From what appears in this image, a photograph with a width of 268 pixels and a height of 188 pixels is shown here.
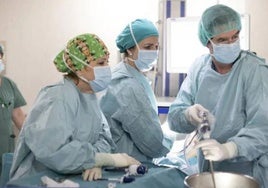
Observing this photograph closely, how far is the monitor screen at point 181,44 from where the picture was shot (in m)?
3.16

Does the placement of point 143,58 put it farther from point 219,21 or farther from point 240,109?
point 240,109

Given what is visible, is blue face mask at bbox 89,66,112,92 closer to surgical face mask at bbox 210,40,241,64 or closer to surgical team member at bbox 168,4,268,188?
surgical team member at bbox 168,4,268,188

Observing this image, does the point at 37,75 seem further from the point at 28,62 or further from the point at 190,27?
the point at 190,27

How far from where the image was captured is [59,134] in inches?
56.2

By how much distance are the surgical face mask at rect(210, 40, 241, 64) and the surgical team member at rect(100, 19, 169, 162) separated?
423 mm

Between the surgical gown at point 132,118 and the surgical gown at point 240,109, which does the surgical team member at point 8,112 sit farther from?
the surgical gown at point 240,109

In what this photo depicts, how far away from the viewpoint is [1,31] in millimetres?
3529

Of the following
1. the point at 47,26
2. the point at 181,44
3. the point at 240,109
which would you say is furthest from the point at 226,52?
the point at 47,26

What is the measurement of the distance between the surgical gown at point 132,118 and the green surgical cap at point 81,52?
266 millimetres

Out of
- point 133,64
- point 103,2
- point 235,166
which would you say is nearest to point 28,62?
point 103,2

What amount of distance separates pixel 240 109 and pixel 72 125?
2.23ft

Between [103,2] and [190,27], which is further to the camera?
[103,2]

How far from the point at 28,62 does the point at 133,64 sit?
1.73 m

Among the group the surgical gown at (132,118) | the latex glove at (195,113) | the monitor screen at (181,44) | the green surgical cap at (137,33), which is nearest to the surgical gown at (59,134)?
the surgical gown at (132,118)
